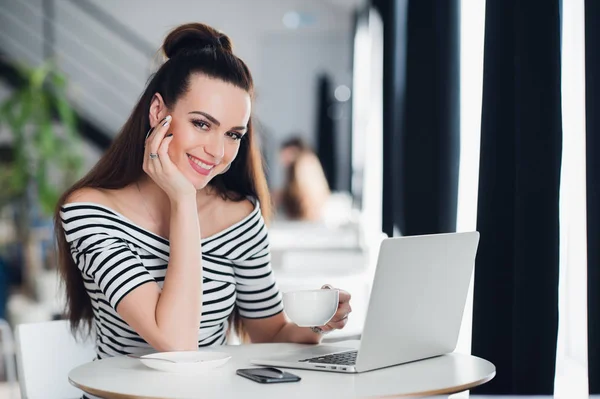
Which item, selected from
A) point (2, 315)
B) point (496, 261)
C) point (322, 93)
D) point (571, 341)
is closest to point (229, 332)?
point (496, 261)

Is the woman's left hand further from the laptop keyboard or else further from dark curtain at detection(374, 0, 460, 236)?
dark curtain at detection(374, 0, 460, 236)

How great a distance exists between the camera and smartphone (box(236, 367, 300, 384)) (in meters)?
1.29

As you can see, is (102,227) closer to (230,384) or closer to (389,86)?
(230,384)

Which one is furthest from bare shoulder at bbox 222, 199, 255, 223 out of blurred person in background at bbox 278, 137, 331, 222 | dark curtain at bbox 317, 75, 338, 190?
dark curtain at bbox 317, 75, 338, 190

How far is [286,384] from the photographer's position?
1282 mm

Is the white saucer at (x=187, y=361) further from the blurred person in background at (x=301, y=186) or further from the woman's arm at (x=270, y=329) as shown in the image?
the blurred person in background at (x=301, y=186)

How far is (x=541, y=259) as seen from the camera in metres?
1.75

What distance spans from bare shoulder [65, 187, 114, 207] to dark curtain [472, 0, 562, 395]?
0.85 m

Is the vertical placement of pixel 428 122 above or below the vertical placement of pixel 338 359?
above

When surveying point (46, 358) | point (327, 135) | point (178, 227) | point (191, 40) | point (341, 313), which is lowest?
point (46, 358)

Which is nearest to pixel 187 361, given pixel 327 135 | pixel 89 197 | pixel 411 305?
pixel 411 305

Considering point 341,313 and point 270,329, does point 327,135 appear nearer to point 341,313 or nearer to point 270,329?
point 270,329

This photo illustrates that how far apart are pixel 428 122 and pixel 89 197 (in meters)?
1.42

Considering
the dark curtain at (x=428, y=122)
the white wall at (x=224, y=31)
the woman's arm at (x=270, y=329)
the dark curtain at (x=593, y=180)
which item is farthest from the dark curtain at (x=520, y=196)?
the white wall at (x=224, y=31)
